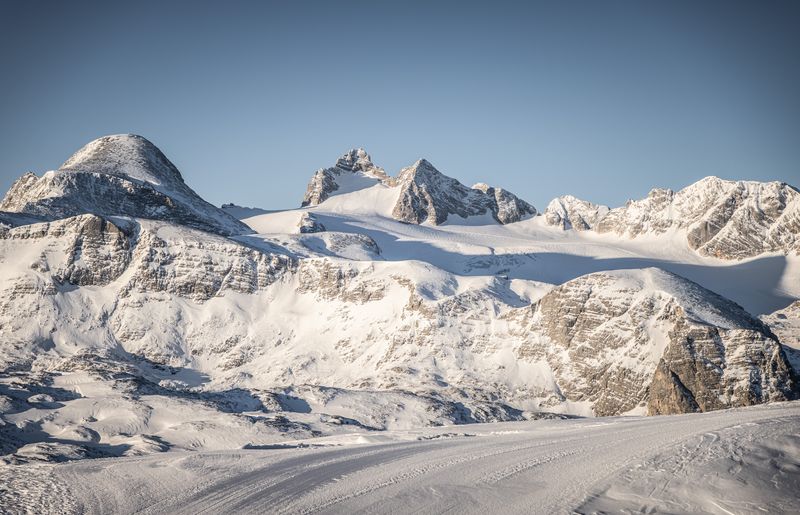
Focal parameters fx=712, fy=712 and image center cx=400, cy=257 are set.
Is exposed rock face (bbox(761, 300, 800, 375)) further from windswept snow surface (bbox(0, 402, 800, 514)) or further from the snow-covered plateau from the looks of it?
windswept snow surface (bbox(0, 402, 800, 514))

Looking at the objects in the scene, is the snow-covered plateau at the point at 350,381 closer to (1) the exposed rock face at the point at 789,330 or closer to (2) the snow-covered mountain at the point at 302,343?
(2) the snow-covered mountain at the point at 302,343

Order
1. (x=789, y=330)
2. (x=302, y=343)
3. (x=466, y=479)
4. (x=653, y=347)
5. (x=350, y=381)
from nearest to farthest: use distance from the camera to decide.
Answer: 1. (x=466, y=479)
2. (x=653, y=347)
3. (x=350, y=381)
4. (x=302, y=343)
5. (x=789, y=330)

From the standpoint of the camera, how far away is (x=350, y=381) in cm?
12412

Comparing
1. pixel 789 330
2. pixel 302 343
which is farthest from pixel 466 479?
pixel 789 330

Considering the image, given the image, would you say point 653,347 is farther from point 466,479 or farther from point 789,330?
point 466,479

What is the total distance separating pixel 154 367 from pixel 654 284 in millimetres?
90101

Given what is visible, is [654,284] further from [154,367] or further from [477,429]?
[154,367]

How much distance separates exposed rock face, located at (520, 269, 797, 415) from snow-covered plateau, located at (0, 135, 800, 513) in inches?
12.8

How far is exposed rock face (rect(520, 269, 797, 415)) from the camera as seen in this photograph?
9894 centimetres

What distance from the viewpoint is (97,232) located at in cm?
15738

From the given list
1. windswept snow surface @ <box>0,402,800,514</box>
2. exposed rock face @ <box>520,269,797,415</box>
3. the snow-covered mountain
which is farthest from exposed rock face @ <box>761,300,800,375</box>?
windswept snow surface @ <box>0,402,800,514</box>

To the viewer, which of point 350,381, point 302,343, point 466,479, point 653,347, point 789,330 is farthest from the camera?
point 789,330

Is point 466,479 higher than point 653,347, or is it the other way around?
point 653,347

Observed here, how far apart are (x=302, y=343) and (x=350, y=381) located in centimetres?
1878
